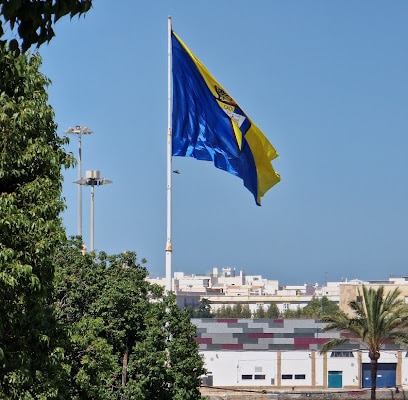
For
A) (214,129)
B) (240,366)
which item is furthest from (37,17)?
(240,366)

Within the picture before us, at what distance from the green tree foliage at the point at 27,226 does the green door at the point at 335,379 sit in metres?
62.2

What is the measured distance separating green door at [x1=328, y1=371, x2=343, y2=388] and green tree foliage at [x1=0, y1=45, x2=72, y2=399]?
2447 inches

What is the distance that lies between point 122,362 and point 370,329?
18.7 meters

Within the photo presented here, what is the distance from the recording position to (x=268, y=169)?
2825 centimetres

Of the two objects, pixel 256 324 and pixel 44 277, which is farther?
pixel 256 324

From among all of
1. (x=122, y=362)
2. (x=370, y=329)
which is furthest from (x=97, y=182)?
(x=122, y=362)

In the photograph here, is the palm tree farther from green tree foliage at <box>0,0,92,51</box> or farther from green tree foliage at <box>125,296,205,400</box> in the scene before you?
green tree foliage at <box>0,0,92,51</box>

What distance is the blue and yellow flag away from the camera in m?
28.2

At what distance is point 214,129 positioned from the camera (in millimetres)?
28359

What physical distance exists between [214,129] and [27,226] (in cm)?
1281

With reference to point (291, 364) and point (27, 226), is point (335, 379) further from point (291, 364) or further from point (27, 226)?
point (27, 226)

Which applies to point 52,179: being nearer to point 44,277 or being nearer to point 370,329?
point 44,277

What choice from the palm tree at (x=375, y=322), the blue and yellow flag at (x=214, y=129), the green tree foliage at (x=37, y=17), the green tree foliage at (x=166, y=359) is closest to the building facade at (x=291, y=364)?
the palm tree at (x=375, y=322)

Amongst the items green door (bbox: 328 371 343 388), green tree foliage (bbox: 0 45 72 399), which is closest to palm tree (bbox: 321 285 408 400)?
green door (bbox: 328 371 343 388)
